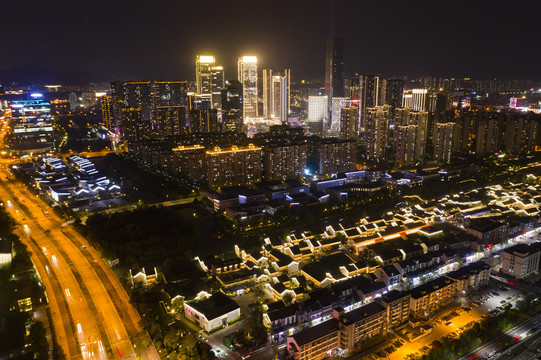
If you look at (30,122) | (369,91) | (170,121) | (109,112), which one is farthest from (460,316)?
(109,112)

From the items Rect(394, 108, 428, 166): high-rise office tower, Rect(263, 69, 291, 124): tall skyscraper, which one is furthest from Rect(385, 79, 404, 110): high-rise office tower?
Rect(263, 69, 291, 124): tall skyscraper

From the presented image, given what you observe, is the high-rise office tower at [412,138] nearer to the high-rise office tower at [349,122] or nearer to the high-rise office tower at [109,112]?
the high-rise office tower at [349,122]

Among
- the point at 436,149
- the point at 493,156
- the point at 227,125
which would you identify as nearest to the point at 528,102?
the point at 493,156

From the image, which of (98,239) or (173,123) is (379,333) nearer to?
(98,239)

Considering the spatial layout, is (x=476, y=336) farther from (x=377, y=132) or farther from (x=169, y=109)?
(x=169, y=109)

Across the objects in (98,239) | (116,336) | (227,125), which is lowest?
(116,336)

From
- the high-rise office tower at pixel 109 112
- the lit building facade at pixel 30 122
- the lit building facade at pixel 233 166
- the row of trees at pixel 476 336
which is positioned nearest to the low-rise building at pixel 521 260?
the row of trees at pixel 476 336

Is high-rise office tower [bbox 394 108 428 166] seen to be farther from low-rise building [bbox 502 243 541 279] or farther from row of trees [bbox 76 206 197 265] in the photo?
row of trees [bbox 76 206 197 265]
